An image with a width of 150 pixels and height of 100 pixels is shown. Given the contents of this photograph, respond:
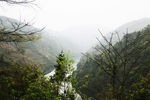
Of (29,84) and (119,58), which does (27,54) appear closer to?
(29,84)

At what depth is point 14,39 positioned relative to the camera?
4.25 meters

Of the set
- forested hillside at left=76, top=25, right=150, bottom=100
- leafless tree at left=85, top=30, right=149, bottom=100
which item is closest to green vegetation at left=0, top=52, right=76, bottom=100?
forested hillside at left=76, top=25, right=150, bottom=100

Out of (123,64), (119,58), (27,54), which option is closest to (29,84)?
(119,58)

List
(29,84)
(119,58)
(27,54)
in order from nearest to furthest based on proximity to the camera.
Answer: (119,58) < (29,84) < (27,54)

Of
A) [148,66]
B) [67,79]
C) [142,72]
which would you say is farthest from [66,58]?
[148,66]

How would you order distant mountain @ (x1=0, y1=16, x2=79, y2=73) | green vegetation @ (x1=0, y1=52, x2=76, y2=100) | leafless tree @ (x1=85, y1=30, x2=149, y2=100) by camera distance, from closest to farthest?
leafless tree @ (x1=85, y1=30, x2=149, y2=100), green vegetation @ (x1=0, y1=52, x2=76, y2=100), distant mountain @ (x1=0, y1=16, x2=79, y2=73)

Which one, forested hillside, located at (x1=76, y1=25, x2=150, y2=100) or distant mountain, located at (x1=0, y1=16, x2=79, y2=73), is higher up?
distant mountain, located at (x1=0, y1=16, x2=79, y2=73)

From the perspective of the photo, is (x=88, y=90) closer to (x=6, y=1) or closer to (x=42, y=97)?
(x=42, y=97)

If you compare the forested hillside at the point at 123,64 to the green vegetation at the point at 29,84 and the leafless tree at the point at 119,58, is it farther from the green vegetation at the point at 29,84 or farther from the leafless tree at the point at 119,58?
the green vegetation at the point at 29,84

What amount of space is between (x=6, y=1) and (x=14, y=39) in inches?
61.8

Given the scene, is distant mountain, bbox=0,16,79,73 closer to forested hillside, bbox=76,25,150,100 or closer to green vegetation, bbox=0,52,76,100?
green vegetation, bbox=0,52,76,100

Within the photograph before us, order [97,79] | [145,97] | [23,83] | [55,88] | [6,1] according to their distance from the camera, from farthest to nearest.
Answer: [97,79] < [145,97] < [55,88] < [23,83] < [6,1]

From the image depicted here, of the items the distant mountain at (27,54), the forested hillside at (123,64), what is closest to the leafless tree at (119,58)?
the forested hillside at (123,64)

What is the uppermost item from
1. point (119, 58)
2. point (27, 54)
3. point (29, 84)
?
point (27, 54)
